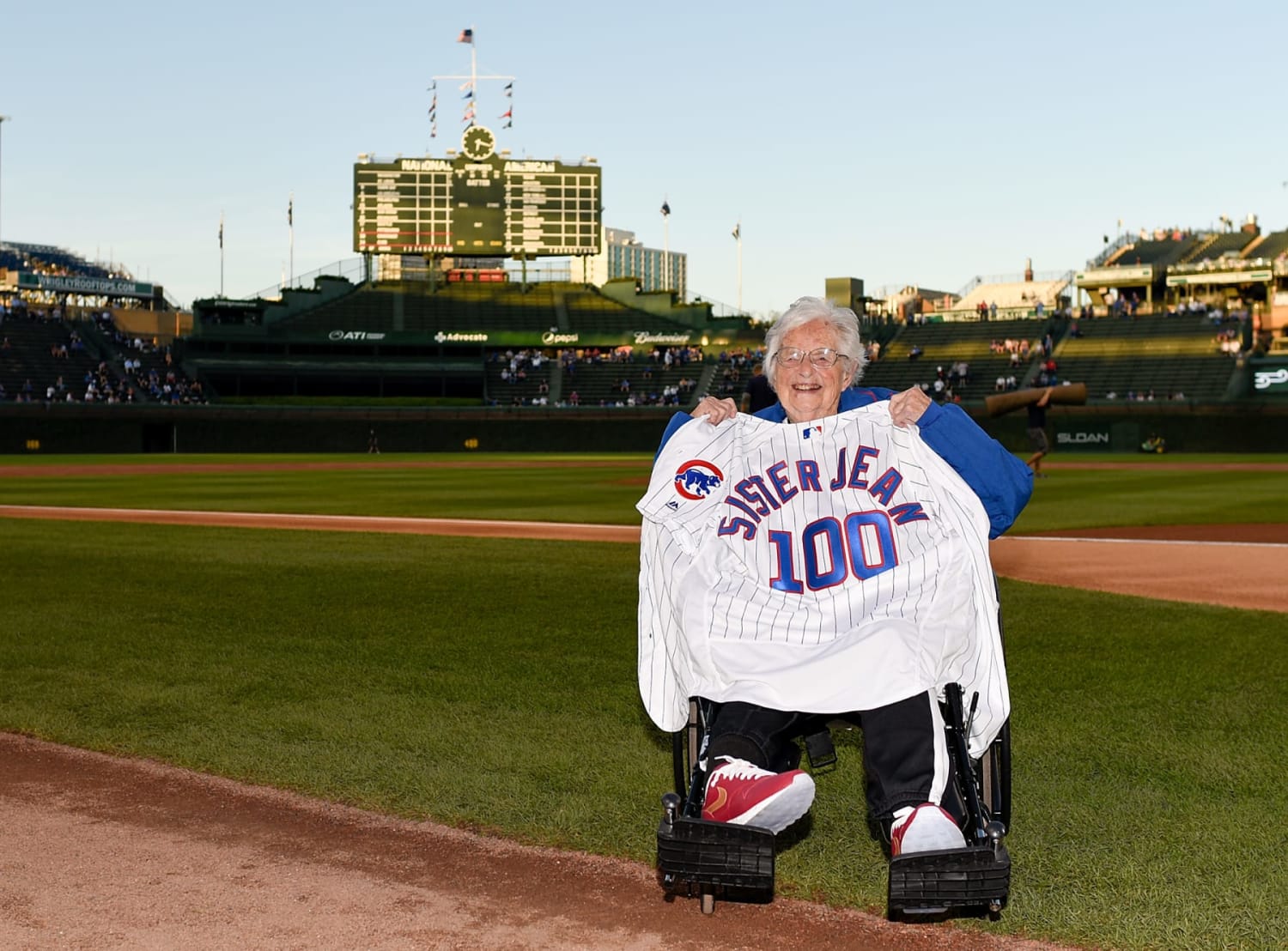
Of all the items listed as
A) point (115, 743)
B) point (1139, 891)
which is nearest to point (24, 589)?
point (115, 743)

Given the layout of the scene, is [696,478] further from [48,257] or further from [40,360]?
[48,257]

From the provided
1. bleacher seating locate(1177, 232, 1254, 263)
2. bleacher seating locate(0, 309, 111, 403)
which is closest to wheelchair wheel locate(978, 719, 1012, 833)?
bleacher seating locate(0, 309, 111, 403)

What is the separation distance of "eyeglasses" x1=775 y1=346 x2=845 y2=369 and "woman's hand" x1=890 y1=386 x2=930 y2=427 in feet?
1.12

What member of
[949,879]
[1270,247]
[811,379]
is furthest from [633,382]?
[949,879]

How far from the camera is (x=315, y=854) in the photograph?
4.00m

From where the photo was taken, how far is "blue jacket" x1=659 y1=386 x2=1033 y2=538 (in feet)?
12.1

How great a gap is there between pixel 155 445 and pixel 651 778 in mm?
47449

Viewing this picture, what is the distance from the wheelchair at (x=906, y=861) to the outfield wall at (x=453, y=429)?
3945 centimetres

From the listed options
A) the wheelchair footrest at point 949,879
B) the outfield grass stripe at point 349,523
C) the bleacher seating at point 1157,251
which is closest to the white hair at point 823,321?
the wheelchair footrest at point 949,879

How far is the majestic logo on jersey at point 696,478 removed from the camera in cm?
382

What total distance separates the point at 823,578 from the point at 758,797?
2.36ft

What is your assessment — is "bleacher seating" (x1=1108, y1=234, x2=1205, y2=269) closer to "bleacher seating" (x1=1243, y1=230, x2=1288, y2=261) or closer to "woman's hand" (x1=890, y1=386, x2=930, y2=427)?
"bleacher seating" (x1=1243, y1=230, x2=1288, y2=261)

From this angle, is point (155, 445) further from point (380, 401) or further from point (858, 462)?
point (858, 462)

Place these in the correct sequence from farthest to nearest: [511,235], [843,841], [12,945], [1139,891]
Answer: [511,235] < [843,841] < [1139,891] < [12,945]
